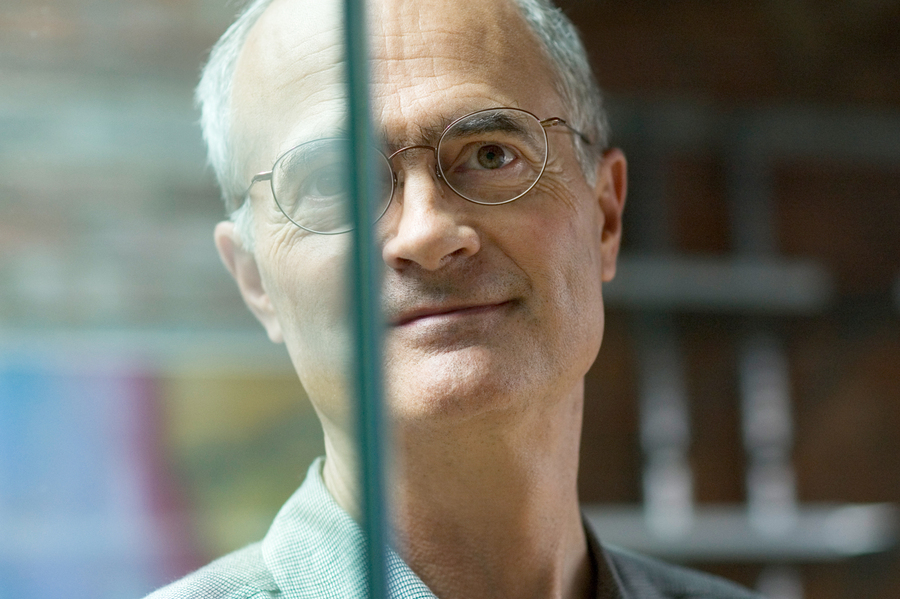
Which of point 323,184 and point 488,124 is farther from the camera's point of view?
point 488,124

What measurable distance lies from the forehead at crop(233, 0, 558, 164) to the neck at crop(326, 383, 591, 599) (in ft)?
0.59

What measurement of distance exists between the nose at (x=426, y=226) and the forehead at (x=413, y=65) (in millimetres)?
34

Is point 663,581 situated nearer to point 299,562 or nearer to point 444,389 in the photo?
point 444,389

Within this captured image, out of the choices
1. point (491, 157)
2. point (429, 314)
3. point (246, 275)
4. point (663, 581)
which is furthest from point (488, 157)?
point (663, 581)

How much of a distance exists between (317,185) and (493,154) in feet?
0.86

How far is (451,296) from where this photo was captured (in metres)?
0.52

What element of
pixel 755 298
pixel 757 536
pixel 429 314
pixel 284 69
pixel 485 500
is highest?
pixel 284 69

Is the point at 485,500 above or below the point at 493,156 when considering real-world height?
below

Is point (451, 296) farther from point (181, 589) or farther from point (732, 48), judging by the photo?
point (732, 48)

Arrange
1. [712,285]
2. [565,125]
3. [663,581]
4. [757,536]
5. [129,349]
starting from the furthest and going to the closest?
[712,285], [757,536], [663,581], [565,125], [129,349]

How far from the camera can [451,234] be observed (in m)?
0.51

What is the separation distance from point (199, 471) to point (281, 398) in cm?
4

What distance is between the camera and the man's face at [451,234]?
399 millimetres

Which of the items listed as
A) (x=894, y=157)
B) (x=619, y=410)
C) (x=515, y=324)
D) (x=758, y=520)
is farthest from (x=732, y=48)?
(x=515, y=324)
